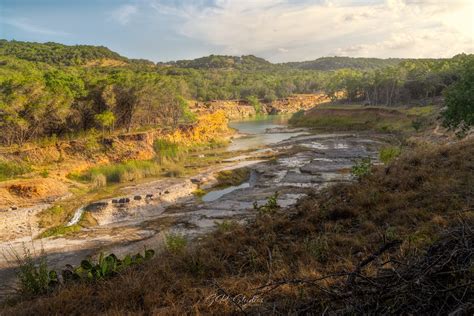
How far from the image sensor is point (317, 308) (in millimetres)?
4832

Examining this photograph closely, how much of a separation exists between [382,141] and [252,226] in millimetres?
42888

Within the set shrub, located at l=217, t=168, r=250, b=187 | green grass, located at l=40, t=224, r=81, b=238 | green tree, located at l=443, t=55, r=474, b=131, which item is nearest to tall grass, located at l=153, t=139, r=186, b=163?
shrub, located at l=217, t=168, r=250, b=187

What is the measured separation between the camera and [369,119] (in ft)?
215

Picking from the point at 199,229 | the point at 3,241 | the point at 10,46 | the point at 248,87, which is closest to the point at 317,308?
the point at 199,229

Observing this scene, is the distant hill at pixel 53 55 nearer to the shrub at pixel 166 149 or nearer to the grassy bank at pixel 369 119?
the grassy bank at pixel 369 119

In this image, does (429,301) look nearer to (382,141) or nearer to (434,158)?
(434,158)

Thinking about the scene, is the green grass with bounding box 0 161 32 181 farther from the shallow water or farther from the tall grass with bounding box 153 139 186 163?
the shallow water

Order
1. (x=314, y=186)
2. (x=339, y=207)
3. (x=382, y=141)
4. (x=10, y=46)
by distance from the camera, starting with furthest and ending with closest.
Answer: (x=10, y=46), (x=382, y=141), (x=314, y=186), (x=339, y=207)

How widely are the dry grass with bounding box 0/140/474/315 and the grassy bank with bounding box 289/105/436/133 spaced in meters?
41.7

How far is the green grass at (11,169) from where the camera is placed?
26925 millimetres

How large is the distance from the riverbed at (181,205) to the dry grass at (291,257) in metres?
7.14

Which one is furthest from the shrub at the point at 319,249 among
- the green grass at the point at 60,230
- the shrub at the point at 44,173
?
the shrub at the point at 44,173

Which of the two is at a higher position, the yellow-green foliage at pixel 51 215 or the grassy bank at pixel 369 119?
the grassy bank at pixel 369 119

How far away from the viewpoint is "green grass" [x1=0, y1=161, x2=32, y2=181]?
88.3ft
